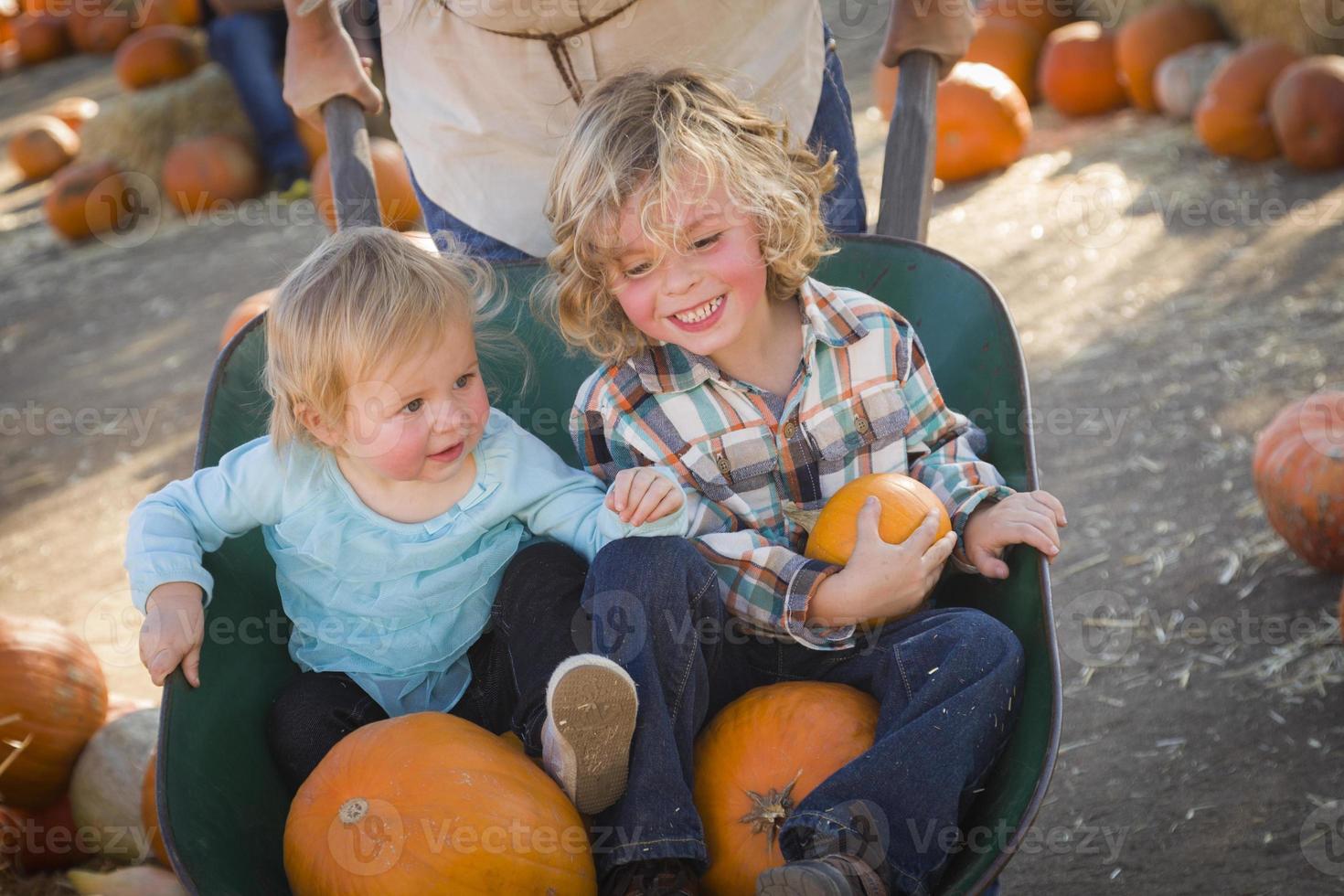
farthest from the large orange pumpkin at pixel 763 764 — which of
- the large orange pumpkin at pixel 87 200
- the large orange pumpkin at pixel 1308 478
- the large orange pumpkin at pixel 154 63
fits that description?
Answer: the large orange pumpkin at pixel 154 63

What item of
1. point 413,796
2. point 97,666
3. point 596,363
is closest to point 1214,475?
point 596,363

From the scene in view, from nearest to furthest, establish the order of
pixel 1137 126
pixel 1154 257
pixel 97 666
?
pixel 97 666 → pixel 1154 257 → pixel 1137 126

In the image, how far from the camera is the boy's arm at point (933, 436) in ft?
6.23

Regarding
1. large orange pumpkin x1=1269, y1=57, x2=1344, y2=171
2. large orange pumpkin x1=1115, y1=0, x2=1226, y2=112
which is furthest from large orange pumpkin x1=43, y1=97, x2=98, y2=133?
large orange pumpkin x1=1269, y1=57, x2=1344, y2=171

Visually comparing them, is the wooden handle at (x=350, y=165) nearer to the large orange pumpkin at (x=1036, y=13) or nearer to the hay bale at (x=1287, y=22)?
the hay bale at (x=1287, y=22)

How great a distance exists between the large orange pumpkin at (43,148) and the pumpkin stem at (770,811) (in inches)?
334

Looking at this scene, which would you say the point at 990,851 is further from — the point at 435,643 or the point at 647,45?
the point at 647,45

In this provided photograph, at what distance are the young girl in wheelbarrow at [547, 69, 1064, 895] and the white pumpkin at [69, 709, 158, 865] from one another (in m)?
1.16

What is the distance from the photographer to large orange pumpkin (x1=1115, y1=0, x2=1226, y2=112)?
5867mm

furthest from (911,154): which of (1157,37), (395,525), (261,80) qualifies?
(261,80)

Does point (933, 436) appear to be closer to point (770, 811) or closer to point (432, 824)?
point (770, 811)

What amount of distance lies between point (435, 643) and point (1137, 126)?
16.8 feet

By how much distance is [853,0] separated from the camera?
726cm

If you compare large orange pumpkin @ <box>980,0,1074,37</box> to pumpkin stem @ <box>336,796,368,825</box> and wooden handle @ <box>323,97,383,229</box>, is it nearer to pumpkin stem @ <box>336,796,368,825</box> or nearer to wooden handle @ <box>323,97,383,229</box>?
wooden handle @ <box>323,97,383,229</box>
